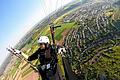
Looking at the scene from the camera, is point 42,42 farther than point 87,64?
No

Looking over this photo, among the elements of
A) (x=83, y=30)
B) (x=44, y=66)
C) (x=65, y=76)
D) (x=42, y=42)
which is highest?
(x=42, y=42)

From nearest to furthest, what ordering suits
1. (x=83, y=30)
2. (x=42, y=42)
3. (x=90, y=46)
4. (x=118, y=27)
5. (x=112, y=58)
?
(x=42, y=42)
(x=112, y=58)
(x=90, y=46)
(x=118, y=27)
(x=83, y=30)

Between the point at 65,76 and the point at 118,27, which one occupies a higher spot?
the point at 65,76

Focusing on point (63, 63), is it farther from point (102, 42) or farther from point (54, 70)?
point (102, 42)

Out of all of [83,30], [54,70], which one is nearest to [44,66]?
[54,70]

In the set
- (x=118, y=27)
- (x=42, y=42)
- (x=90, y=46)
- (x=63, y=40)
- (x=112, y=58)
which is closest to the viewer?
(x=42, y=42)

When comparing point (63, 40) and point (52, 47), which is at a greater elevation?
point (52, 47)

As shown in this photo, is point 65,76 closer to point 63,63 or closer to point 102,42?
point 63,63

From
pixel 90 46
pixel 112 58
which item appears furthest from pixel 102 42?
pixel 112 58

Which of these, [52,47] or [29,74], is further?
[29,74]
